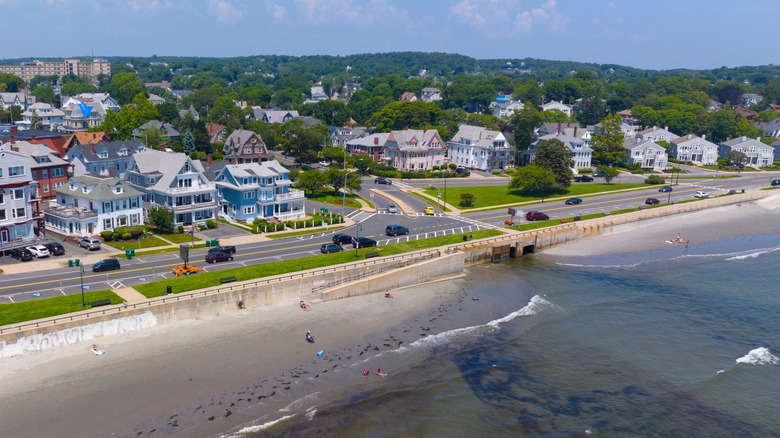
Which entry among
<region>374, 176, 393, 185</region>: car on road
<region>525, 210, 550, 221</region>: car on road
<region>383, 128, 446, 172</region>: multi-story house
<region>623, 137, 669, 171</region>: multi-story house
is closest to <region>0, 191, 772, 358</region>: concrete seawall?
<region>525, 210, 550, 221</region>: car on road

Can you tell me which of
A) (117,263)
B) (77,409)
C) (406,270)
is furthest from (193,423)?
(406,270)

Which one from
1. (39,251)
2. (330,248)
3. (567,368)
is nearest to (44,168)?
(39,251)

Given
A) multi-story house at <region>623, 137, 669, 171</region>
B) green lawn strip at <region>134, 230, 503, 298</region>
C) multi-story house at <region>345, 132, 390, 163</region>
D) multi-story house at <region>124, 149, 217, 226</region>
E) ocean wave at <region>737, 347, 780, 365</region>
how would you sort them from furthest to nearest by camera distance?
1. multi-story house at <region>623, 137, 669, 171</region>
2. multi-story house at <region>345, 132, 390, 163</region>
3. multi-story house at <region>124, 149, 217, 226</region>
4. green lawn strip at <region>134, 230, 503, 298</region>
5. ocean wave at <region>737, 347, 780, 365</region>

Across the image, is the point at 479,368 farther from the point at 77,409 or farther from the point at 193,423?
the point at 77,409

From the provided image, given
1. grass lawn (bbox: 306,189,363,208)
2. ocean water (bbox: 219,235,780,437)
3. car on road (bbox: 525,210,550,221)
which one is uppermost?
grass lawn (bbox: 306,189,363,208)

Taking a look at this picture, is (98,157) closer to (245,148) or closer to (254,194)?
(245,148)

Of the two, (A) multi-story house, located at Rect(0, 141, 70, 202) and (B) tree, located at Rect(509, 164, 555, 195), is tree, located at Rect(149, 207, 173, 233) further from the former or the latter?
(B) tree, located at Rect(509, 164, 555, 195)

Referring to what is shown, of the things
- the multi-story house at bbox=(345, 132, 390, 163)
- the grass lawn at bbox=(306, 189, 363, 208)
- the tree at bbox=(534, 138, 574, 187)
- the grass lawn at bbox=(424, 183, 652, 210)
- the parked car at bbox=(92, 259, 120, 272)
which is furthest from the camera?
the multi-story house at bbox=(345, 132, 390, 163)
